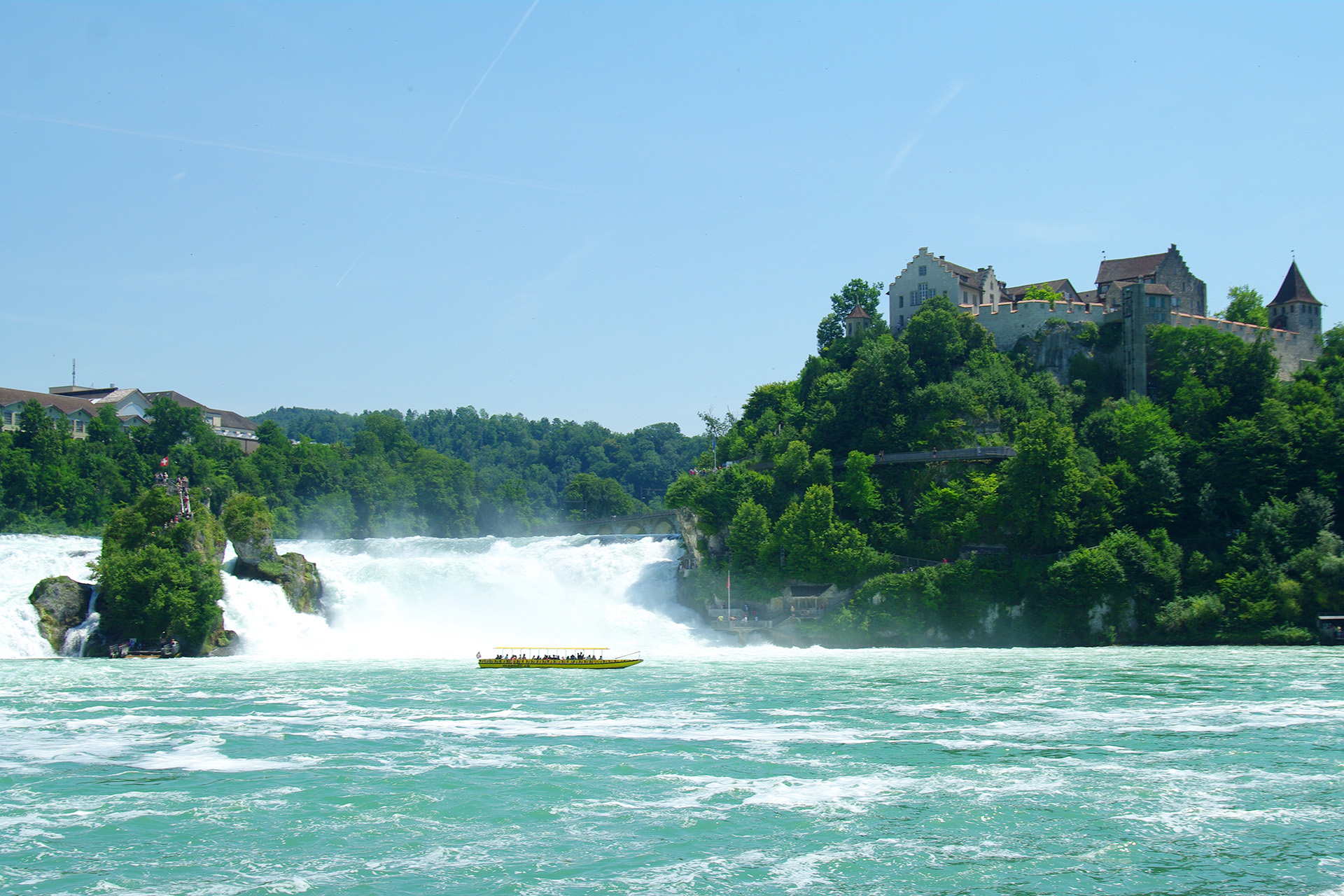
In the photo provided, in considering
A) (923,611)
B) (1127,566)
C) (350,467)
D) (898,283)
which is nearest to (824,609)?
(923,611)

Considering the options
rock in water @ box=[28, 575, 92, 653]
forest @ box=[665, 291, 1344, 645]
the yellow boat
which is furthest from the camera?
forest @ box=[665, 291, 1344, 645]

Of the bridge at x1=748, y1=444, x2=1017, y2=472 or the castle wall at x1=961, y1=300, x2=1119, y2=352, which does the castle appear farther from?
the bridge at x1=748, y1=444, x2=1017, y2=472

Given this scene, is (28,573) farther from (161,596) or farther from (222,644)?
(222,644)

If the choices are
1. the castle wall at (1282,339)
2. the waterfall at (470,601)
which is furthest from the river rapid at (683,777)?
the castle wall at (1282,339)

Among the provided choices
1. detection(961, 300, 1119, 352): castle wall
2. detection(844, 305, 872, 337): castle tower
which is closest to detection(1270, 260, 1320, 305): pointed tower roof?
detection(961, 300, 1119, 352): castle wall

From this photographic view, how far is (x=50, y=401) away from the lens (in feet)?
352

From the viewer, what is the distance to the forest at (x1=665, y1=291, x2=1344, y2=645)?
171 feet

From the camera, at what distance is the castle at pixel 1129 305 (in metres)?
68.7

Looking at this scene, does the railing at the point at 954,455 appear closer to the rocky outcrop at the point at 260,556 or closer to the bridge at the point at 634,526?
the bridge at the point at 634,526

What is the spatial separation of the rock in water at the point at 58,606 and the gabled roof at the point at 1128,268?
207 feet

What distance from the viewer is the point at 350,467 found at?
112 metres

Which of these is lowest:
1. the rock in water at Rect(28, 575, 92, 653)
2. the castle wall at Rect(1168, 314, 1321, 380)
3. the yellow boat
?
the yellow boat

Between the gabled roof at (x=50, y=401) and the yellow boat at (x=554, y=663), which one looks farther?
the gabled roof at (x=50, y=401)

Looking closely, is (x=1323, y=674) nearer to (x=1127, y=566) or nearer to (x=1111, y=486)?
(x=1127, y=566)
